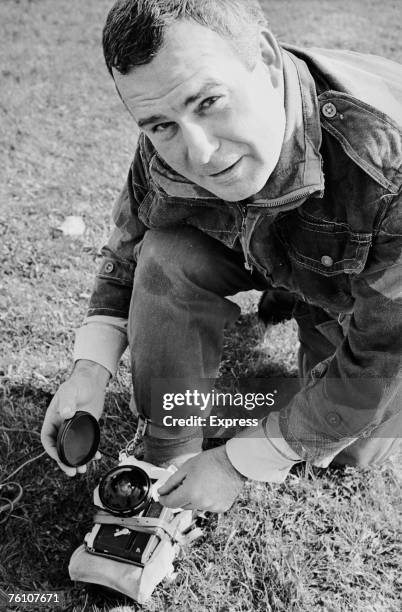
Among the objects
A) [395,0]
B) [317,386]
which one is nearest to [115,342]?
[317,386]

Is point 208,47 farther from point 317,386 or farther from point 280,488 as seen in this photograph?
point 280,488

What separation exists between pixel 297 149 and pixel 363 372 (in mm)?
564

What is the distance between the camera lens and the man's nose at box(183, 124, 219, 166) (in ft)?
4.82

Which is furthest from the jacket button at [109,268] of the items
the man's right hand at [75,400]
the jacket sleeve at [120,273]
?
the man's right hand at [75,400]

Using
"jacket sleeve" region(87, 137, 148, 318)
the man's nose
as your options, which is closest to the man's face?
the man's nose

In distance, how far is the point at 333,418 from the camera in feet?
5.57

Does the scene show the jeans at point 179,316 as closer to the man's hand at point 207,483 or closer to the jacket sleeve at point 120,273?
the jacket sleeve at point 120,273

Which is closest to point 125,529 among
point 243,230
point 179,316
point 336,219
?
point 179,316

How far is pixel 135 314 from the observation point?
1.99 meters

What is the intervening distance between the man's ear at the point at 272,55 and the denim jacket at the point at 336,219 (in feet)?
0.13

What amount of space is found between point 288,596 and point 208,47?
1.50 m

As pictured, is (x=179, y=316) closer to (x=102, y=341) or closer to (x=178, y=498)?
(x=102, y=341)

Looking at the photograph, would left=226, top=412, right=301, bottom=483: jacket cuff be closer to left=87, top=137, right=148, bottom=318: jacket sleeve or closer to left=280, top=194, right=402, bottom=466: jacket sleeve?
left=280, top=194, right=402, bottom=466: jacket sleeve

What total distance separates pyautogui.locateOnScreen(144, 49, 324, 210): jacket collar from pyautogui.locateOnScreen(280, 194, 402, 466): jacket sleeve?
8.1 inches
